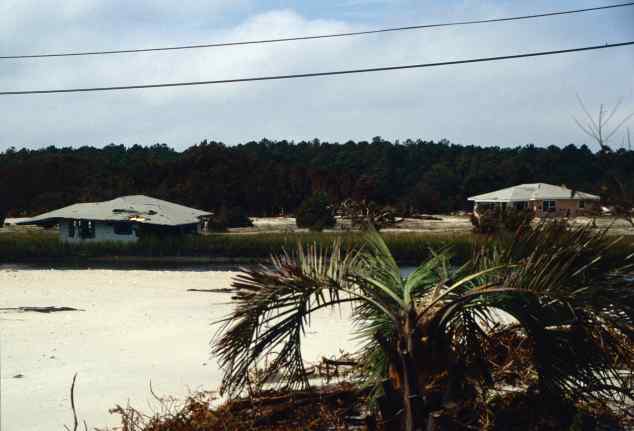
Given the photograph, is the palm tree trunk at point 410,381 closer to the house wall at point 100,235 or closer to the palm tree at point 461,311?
the palm tree at point 461,311

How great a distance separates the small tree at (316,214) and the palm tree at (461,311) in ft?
149

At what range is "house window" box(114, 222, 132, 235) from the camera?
138 feet

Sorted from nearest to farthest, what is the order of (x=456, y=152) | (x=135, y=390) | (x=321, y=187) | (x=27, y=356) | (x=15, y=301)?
(x=135, y=390), (x=27, y=356), (x=15, y=301), (x=321, y=187), (x=456, y=152)

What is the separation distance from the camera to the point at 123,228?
4200 centimetres

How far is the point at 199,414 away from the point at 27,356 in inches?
243

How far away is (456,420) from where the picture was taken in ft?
18.1

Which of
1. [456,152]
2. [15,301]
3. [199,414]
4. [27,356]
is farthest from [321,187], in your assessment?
[199,414]

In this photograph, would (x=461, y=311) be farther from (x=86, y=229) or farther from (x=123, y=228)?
(x=86, y=229)

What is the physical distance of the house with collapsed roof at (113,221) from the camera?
136 feet

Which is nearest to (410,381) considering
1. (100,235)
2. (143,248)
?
(143,248)

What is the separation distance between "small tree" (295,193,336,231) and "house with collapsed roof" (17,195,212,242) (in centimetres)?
1116

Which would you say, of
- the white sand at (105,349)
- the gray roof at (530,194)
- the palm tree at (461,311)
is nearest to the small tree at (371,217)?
the palm tree at (461,311)

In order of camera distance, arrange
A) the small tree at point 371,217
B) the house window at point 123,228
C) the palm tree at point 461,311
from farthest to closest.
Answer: the house window at point 123,228, the small tree at point 371,217, the palm tree at point 461,311

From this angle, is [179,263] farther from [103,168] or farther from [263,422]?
[103,168]
